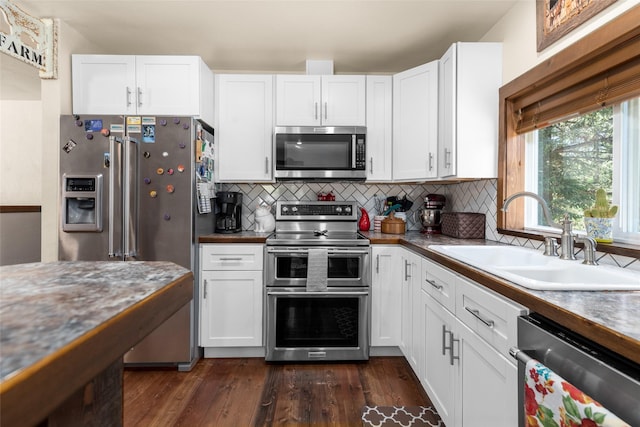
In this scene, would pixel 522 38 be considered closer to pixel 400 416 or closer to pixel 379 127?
pixel 379 127

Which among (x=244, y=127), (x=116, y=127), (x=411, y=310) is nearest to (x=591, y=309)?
(x=411, y=310)

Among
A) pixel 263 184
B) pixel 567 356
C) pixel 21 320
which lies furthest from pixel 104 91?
pixel 567 356

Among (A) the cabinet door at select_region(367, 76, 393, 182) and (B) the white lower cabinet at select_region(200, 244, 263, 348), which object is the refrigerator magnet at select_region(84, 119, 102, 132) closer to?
(B) the white lower cabinet at select_region(200, 244, 263, 348)

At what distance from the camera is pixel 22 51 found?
2.12m

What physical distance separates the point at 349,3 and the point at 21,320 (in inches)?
90.7

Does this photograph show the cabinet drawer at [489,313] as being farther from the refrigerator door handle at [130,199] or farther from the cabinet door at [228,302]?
the refrigerator door handle at [130,199]

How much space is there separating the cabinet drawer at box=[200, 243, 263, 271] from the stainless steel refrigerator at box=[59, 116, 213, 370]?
142 millimetres

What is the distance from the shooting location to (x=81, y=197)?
225cm

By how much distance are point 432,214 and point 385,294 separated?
810 millimetres

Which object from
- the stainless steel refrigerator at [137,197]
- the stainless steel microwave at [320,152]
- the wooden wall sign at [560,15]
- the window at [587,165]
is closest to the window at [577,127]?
the window at [587,165]

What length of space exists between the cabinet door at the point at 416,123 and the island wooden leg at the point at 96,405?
229 cm

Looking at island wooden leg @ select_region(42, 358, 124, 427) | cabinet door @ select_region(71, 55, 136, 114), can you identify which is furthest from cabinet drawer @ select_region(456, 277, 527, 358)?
cabinet door @ select_region(71, 55, 136, 114)

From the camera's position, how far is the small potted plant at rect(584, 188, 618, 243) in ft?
4.79

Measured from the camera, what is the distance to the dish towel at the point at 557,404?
0.65m
